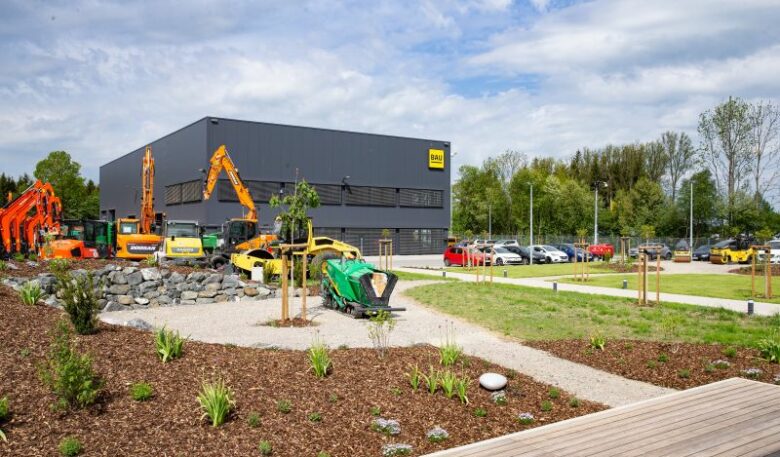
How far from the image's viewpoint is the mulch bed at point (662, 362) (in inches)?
338

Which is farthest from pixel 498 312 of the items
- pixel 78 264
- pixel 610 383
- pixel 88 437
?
pixel 78 264

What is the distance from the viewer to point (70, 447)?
5.34 meters

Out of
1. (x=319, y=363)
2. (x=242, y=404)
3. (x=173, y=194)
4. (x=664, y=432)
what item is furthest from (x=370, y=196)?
(x=664, y=432)

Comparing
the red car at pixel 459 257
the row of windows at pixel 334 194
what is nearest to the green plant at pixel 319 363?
the red car at pixel 459 257

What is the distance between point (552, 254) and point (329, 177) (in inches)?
804

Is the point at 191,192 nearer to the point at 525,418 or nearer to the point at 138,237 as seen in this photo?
the point at 138,237

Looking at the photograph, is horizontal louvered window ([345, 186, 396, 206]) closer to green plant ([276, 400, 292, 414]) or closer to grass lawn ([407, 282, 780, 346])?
grass lawn ([407, 282, 780, 346])

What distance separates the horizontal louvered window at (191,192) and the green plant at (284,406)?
44753mm

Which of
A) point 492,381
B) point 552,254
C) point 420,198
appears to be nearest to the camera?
point 492,381

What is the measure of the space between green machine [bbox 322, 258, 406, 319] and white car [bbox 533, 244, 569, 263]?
30427 mm

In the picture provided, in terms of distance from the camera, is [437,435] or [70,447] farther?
[437,435]

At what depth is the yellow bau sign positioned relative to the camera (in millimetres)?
60062

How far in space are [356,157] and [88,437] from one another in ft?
166

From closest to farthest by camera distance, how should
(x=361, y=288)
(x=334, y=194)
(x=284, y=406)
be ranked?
A: (x=284, y=406)
(x=361, y=288)
(x=334, y=194)
